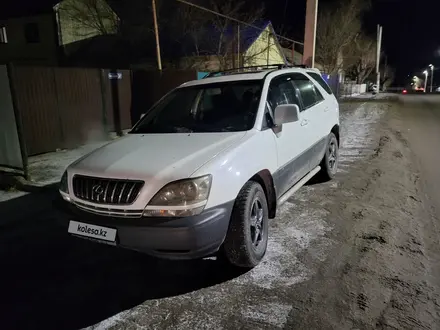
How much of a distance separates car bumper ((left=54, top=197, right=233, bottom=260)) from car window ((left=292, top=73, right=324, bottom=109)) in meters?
2.59

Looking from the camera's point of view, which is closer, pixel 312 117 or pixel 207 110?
pixel 207 110

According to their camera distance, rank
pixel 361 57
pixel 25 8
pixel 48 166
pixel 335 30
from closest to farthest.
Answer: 1. pixel 48 166
2. pixel 25 8
3. pixel 335 30
4. pixel 361 57

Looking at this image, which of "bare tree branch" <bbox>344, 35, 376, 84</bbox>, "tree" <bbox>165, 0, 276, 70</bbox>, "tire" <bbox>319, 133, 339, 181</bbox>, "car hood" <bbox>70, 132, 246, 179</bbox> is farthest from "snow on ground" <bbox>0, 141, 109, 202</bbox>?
"bare tree branch" <bbox>344, 35, 376, 84</bbox>

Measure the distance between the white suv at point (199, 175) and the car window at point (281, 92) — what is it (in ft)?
0.06

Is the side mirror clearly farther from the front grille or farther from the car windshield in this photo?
the front grille

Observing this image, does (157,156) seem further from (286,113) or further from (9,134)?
(9,134)

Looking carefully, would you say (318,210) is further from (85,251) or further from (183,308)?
(85,251)

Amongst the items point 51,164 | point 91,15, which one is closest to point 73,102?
point 51,164

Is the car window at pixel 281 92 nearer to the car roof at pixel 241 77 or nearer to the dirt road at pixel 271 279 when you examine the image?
the car roof at pixel 241 77

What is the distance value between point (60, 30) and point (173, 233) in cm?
3132

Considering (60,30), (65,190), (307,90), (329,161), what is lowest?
(329,161)

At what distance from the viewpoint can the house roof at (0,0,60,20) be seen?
95.0 feet

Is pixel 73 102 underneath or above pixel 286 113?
underneath

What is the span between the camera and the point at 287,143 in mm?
3908
